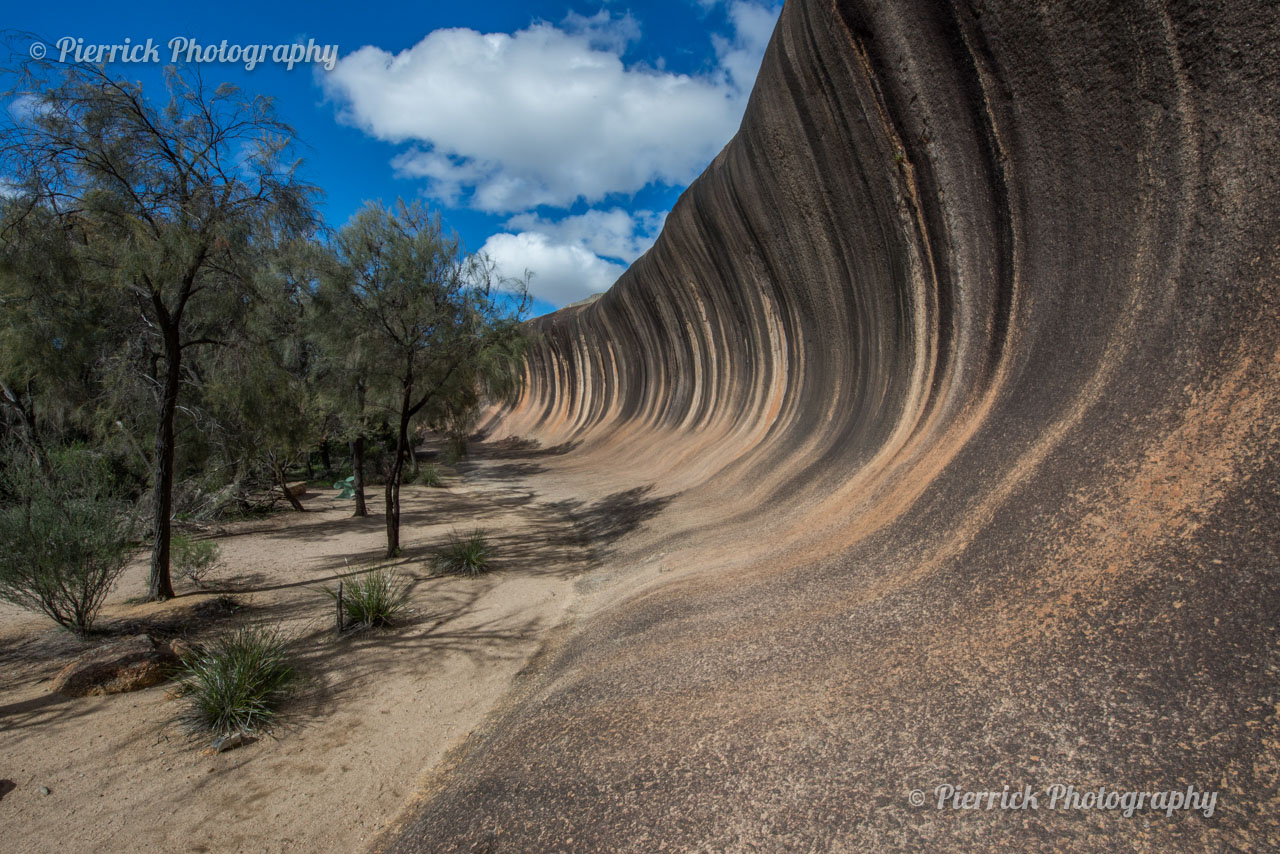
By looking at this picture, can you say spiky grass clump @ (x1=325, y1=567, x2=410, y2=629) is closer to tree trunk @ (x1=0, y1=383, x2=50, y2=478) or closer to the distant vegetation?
the distant vegetation

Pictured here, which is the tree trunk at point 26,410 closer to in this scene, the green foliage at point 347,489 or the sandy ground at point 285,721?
the sandy ground at point 285,721

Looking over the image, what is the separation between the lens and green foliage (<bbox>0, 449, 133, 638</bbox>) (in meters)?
5.53

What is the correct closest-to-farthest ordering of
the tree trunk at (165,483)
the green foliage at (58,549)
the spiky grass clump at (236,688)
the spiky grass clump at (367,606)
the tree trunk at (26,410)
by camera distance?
1. the spiky grass clump at (236,688)
2. the green foliage at (58,549)
3. the spiky grass clump at (367,606)
4. the tree trunk at (165,483)
5. the tree trunk at (26,410)

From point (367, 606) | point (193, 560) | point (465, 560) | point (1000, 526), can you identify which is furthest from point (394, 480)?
point (1000, 526)

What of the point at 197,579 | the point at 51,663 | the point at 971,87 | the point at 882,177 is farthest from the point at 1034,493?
the point at 197,579

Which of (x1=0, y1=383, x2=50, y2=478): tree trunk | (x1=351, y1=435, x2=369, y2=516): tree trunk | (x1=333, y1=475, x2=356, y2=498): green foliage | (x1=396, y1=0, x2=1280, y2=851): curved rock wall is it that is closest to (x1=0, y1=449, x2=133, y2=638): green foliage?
(x1=0, y1=383, x2=50, y2=478): tree trunk

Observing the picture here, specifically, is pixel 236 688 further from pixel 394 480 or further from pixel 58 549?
pixel 394 480

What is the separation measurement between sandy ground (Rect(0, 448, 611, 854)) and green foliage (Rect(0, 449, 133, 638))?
36 centimetres

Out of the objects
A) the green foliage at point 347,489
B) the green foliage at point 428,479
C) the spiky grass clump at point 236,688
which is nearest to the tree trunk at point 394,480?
the spiky grass clump at point 236,688

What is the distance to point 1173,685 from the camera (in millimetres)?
2379

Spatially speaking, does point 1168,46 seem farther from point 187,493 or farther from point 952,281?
point 187,493

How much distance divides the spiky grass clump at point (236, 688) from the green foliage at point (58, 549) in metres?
1.69

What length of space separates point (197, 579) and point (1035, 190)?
9.48 meters

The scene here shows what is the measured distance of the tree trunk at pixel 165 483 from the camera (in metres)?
7.06
